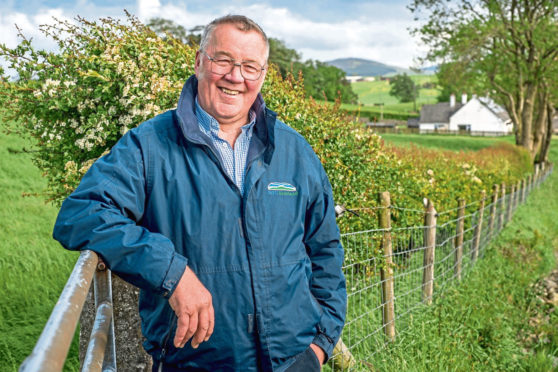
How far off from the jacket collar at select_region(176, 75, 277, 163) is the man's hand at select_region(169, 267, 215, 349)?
53 centimetres

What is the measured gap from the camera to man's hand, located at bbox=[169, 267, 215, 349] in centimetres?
188

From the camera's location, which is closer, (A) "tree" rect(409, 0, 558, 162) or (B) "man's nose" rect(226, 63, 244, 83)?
(B) "man's nose" rect(226, 63, 244, 83)

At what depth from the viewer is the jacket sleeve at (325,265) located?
247 cm

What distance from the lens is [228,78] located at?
2.28 meters

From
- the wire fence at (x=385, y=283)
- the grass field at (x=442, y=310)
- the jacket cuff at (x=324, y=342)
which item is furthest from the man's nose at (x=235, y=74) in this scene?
the grass field at (x=442, y=310)

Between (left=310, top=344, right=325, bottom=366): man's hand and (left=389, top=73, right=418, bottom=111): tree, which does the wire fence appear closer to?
(left=310, top=344, right=325, bottom=366): man's hand

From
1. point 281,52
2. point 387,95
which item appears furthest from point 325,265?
point 387,95

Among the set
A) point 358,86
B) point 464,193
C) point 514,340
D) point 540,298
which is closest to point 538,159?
point 464,193

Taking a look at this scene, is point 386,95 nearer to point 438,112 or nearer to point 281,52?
point 438,112

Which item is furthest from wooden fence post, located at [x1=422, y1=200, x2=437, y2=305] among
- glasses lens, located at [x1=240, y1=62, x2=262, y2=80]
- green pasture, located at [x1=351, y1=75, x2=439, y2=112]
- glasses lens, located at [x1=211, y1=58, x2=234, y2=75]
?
green pasture, located at [x1=351, y1=75, x2=439, y2=112]

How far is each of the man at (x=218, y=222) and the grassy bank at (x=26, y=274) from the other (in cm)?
252

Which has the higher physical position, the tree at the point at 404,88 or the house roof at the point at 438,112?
the tree at the point at 404,88

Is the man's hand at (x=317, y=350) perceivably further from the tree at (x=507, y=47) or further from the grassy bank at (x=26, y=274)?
the tree at (x=507, y=47)

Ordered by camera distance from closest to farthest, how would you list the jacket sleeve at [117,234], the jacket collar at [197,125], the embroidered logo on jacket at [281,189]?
the jacket sleeve at [117,234] → the jacket collar at [197,125] → the embroidered logo on jacket at [281,189]
